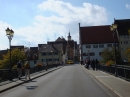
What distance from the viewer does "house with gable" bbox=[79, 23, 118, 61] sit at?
10594 centimetres

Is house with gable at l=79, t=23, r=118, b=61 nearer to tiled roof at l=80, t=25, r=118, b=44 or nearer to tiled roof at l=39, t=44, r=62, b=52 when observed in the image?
tiled roof at l=80, t=25, r=118, b=44

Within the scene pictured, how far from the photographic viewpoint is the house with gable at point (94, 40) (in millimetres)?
105938

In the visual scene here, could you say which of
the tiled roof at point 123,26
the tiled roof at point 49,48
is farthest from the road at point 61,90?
the tiled roof at point 49,48

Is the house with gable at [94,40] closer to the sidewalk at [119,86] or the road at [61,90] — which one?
the sidewalk at [119,86]

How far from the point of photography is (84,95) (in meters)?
13.4

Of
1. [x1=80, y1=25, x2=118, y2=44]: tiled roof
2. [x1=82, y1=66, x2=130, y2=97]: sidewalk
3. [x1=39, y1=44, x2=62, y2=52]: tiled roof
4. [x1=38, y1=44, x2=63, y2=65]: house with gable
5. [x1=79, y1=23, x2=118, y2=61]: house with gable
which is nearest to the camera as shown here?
[x1=82, y1=66, x2=130, y2=97]: sidewalk

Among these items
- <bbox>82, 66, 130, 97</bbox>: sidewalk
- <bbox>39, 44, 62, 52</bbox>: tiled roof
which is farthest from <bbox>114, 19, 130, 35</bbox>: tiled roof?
<bbox>82, 66, 130, 97</bbox>: sidewalk

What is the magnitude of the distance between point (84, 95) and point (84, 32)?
99598 mm

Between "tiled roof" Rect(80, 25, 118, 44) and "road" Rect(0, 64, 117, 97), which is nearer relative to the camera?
"road" Rect(0, 64, 117, 97)

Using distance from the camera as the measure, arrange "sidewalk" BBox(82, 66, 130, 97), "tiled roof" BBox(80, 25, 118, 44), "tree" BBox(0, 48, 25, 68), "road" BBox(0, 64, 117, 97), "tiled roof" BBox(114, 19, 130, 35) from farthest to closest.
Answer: "tiled roof" BBox(80, 25, 118, 44) < "tiled roof" BBox(114, 19, 130, 35) < "tree" BBox(0, 48, 25, 68) < "road" BBox(0, 64, 117, 97) < "sidewalk" BBox(82, 66, 130, 97)

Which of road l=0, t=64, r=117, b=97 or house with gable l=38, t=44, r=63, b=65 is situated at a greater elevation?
house with gable l=38, t=44, r=63, b=65

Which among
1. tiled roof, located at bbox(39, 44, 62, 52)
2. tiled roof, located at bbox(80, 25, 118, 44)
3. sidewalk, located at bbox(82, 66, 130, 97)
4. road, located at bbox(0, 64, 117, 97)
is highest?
tiled roof, located at bbox(80, 25, 118, 44)

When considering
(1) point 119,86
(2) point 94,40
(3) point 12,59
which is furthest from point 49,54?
(1) point 119,86

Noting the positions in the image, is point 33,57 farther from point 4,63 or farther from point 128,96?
point 128,96
